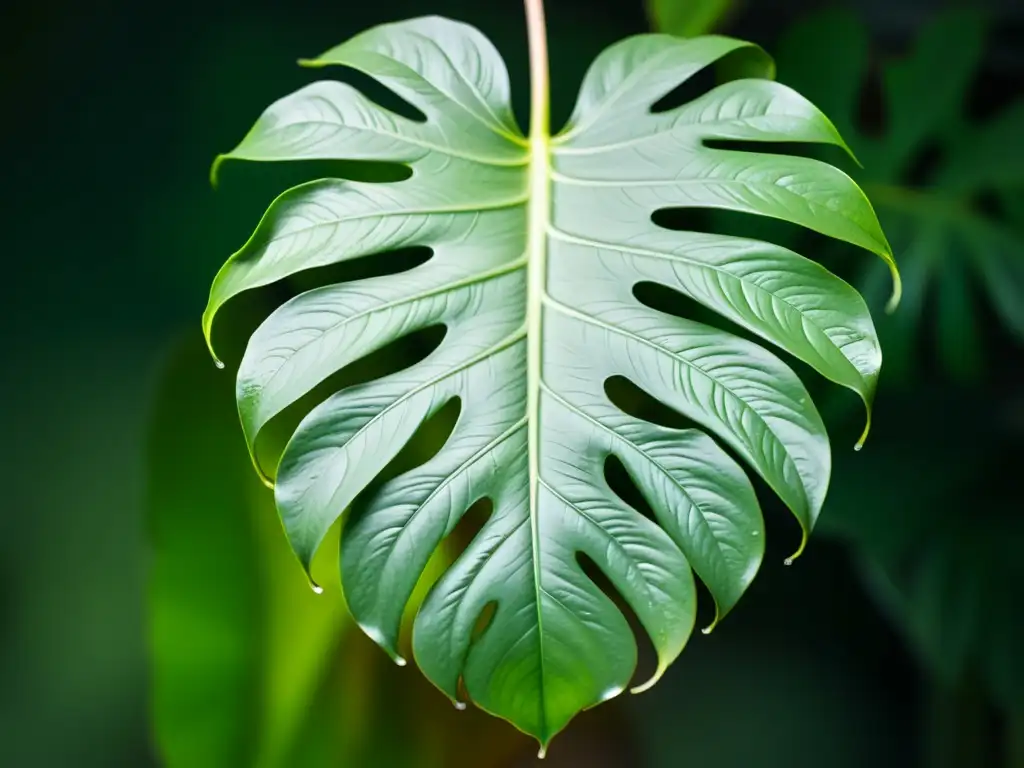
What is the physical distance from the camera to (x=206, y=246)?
38.7 inches

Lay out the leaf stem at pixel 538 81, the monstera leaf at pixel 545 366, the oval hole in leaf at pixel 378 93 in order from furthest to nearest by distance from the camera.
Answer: the oval hole in leaf at pixel 378 93, the leaf stem at pixel 538 81, the monstera leaf at pixel 545 366

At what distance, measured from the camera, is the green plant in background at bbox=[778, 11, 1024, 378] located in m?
0.97

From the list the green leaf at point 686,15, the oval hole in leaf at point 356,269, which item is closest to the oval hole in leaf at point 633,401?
the oval hole in leaf at point 356,269

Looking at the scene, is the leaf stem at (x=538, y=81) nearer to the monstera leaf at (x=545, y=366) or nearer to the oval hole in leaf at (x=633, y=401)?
the monstera leaf at (x=545, y=366)

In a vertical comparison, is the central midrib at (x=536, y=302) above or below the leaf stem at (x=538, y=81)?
below

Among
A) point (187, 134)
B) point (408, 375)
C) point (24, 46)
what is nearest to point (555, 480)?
point (408, 375)

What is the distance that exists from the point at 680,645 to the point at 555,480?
0.12 metres

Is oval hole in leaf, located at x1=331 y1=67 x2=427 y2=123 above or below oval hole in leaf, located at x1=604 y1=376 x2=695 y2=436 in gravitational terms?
above

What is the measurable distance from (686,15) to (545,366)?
17.0 inches

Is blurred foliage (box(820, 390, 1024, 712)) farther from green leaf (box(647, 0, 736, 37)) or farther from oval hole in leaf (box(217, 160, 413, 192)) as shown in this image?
oval hole in leaf (box(217, 160, 413, 192))

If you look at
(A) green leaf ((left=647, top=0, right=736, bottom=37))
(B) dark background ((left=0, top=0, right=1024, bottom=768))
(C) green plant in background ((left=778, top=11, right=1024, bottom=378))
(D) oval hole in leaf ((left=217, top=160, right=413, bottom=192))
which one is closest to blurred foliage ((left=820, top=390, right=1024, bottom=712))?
(B) dark background ((left=0, top=0, right=1024, bottom=768))

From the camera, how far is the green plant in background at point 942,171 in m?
0.97

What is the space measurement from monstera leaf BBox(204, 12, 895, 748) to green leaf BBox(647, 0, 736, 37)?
192 millimetres

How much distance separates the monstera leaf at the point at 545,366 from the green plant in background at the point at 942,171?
39 centimetres
